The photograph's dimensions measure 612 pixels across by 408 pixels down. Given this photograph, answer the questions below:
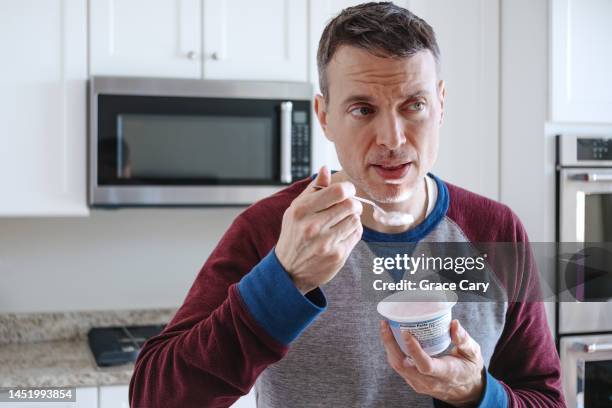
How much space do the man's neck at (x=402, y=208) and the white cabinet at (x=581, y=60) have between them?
1.15m

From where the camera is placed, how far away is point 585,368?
212 centimetres

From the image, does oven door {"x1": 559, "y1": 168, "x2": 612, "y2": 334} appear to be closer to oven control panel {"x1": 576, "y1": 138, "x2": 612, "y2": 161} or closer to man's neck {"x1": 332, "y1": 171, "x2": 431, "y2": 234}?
oven control panel {"x1": 576, "y1": 138, "x2": 612, "y2": 161}

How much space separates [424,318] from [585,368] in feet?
4.97

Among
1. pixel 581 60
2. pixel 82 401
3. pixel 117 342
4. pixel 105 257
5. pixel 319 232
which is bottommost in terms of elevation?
pixel 82 401

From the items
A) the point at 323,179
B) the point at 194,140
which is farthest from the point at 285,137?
the point at 323,179

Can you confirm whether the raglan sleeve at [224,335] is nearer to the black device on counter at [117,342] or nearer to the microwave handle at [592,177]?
the black device on counter at [117,342]

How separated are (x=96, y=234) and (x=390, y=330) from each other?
1778mm

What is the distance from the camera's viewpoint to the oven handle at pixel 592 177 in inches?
82.8

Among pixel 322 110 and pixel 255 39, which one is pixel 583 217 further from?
pixel 322 110

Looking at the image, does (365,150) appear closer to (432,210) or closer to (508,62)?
(432,210)

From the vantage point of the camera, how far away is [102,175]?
2070 millimetres

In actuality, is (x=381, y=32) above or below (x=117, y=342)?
above

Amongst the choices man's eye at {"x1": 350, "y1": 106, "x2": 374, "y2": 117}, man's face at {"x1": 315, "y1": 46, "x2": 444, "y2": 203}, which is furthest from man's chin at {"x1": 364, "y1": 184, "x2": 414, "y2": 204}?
man's eye at {"x1": 350, "y1": 106, "x2": 374, "y2": 117}

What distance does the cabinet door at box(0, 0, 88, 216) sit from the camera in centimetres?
205
